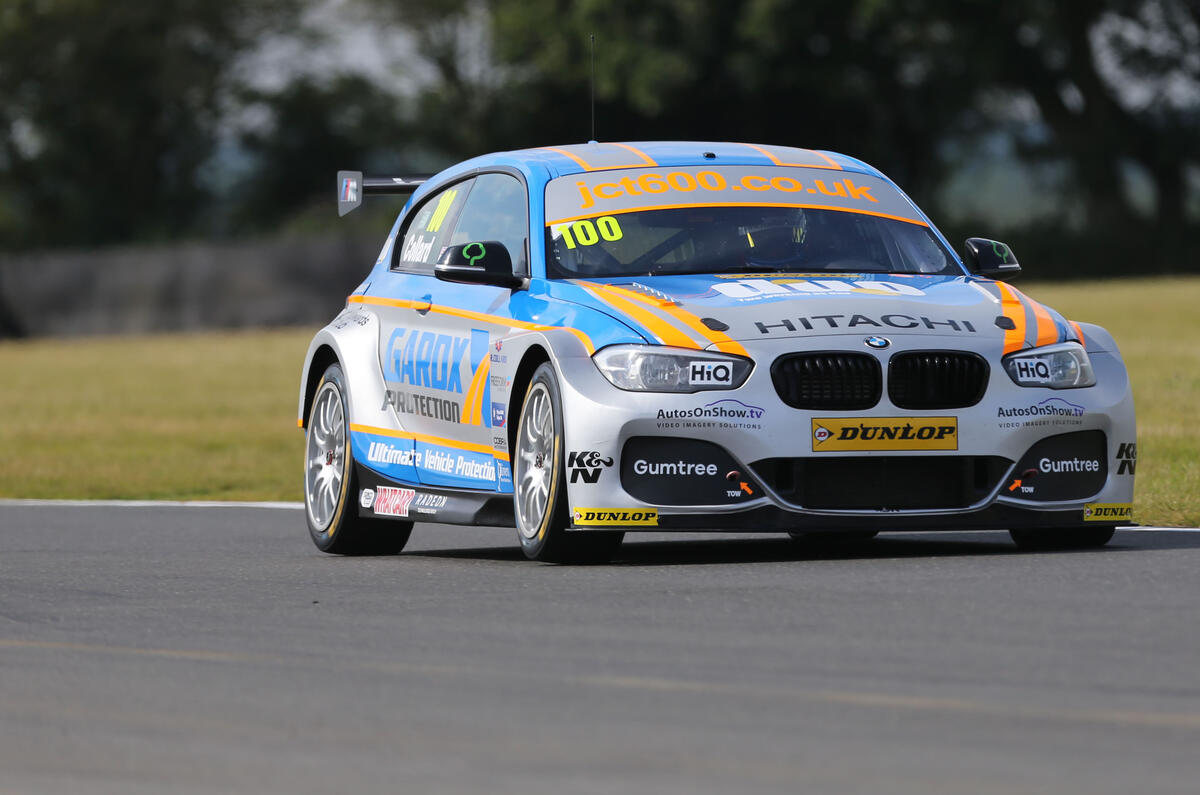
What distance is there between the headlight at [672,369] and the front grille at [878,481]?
0.34 meters

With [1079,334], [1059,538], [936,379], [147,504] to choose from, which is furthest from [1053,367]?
[147,504]

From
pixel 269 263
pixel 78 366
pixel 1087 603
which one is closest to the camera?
pixel 1087 603

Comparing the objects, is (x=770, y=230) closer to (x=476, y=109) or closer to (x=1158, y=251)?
(x=1158, y=251)

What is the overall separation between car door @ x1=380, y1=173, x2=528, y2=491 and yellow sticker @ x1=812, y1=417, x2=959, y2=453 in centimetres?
145

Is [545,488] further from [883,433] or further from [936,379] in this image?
[936,379]

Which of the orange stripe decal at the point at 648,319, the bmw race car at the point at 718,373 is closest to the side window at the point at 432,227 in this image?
the bmw race car at the point at 718,373

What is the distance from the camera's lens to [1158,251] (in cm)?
5116

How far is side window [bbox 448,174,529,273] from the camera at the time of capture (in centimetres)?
1032

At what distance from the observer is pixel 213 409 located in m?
26.2

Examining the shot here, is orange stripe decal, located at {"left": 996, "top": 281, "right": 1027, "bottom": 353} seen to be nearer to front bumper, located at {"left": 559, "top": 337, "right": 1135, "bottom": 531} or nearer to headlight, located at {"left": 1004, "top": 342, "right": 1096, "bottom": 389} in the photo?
headlight, located at {"left": 1004, "top": 342, "right": 1096, "bottom": 389}

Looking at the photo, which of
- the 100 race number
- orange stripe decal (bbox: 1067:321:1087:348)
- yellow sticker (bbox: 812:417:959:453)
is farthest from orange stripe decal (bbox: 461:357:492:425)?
orange stripe decal (bbox: 1067:321:1087:348)

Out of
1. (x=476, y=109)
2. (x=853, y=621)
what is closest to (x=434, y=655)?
(x=853, y=621)

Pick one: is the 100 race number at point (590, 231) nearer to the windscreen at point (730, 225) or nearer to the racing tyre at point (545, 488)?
the windscreen at point (730, 225)

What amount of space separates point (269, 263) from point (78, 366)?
9.92 m
